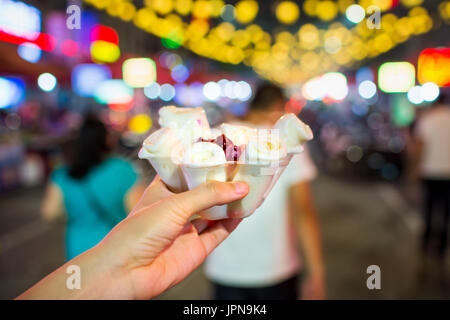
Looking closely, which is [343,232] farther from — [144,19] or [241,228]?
[144,19]

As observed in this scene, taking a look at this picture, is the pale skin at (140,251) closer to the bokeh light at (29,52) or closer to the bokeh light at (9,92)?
the bokeh light at (29,52)

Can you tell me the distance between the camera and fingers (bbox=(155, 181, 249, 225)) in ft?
2.94

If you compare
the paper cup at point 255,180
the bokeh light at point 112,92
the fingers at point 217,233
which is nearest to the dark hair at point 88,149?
the fingers at point 217,233

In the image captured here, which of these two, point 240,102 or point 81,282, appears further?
point 240,102

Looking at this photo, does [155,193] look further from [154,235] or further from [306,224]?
[306,224]

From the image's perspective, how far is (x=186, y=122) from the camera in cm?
93

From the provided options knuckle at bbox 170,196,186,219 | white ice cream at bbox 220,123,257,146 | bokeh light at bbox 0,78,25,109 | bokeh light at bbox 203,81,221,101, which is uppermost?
bokeh light at bbox 0,78,25,109

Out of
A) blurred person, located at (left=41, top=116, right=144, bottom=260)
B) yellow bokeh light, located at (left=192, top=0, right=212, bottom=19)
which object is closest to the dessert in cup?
blurred person, located at (left=41, top=116, right=144, bottom=260)

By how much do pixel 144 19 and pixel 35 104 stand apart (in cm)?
719

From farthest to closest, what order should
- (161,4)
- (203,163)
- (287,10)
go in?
(287,10)
(161,4)
(203,163)

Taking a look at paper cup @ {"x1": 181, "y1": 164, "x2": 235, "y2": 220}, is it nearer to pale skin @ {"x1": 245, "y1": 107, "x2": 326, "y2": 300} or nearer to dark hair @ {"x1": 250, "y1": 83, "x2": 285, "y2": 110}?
pale skin @ {"x1": 245, "y1": 107, "x2": 326, "y2": 300}

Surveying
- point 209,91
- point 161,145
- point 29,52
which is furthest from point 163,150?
point 29,52

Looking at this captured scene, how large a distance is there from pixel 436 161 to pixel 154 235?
4125 mm

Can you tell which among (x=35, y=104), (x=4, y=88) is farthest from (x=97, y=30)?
(x=35, y=104)
